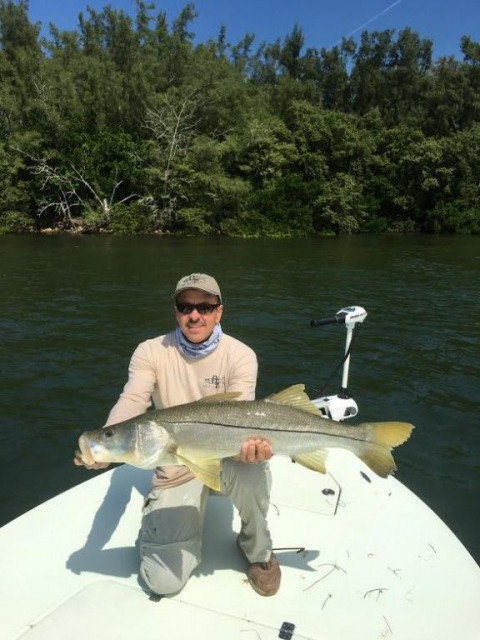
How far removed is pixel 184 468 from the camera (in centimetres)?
367

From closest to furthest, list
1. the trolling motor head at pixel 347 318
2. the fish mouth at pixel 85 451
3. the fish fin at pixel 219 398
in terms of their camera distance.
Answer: the fish mouth at pixel 85 451, the fish fin at pixel 219 398, the trolling motor head at pixel 347 318

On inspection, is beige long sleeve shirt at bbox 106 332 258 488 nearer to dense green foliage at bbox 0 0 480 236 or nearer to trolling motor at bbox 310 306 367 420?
trolling motor at bbox 310 306 367 420

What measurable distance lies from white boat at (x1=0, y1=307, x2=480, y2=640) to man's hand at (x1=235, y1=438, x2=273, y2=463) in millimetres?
921

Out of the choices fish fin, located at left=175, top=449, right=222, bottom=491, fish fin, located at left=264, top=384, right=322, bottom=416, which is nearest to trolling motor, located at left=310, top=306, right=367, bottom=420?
fish fin, located at left=264, top=384, right=322, bottom=416

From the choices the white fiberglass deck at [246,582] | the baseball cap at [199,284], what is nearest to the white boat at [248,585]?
the white fiberglass deck at [246,582]

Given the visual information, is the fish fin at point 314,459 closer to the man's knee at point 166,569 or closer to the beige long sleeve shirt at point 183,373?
the beige long sleeve shirt at point 183,373

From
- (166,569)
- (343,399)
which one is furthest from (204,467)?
(343,399)

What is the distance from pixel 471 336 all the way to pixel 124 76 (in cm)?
3432

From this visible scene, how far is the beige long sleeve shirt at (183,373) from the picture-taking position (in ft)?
11.9

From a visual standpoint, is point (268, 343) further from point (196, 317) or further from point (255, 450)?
point (255, 450)

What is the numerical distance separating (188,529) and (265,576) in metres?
0.55

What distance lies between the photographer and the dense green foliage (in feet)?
118

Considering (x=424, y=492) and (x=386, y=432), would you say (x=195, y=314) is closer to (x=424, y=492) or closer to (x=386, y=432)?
(x=386, y=432)

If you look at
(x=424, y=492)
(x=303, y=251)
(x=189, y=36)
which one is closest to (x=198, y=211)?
(x=303, y=251)
